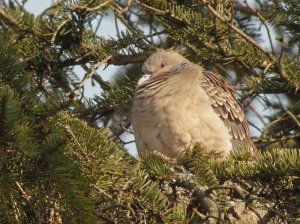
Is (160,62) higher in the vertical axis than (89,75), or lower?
higher

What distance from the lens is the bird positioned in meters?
4.64

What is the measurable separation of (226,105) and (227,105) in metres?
0.02

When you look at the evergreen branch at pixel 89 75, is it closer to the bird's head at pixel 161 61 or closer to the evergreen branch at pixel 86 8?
the evergreen branch at pixel 86 8

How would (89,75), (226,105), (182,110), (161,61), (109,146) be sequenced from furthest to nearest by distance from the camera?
(161,61)
(226,105)
(182,110)
(89,75)
(109,146)

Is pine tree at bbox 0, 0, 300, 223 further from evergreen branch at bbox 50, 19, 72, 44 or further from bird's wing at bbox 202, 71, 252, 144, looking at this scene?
bird's wing at bbox 202, 71, 252, 144

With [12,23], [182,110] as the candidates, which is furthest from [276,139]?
[12,23]

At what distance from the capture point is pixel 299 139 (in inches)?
224

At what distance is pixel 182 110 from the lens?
4676 mm

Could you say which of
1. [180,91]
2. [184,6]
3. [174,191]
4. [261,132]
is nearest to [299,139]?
[261,132]

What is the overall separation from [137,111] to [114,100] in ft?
0.55

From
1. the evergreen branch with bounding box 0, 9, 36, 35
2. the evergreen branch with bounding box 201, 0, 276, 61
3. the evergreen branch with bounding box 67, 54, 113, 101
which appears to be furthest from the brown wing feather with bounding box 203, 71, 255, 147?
the evergreen branch with bounding box 0, 9, 36, 35

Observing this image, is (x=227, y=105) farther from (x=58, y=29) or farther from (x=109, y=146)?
(x=109, y=146)

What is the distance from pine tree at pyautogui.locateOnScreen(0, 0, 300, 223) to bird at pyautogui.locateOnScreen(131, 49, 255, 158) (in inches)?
6.7

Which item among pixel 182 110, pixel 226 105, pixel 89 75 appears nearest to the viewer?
pixel 89 75
